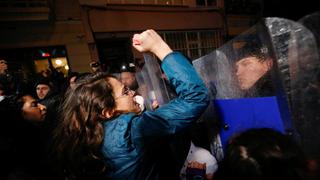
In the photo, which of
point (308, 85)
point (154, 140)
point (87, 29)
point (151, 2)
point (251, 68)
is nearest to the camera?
point (308, 85)

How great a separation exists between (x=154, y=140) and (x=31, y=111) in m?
1.93

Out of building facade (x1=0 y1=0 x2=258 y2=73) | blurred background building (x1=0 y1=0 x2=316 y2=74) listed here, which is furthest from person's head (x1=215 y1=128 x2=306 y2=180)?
building facade (x1=0 y1=0 x2=258 y2=73)

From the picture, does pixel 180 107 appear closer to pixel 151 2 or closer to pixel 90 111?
pixel 90 111

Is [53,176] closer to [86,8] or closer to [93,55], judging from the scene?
[93,55]

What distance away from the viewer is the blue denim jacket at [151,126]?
105 cm

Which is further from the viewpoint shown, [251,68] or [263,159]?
[251,68]

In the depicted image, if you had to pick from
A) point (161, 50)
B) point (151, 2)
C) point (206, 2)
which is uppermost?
point (206, 2)

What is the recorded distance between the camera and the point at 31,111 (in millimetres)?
2547

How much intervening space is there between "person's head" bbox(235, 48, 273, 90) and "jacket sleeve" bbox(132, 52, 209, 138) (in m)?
0.32

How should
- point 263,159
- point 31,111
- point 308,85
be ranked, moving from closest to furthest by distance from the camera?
point 263,159, point 308,85, point 31,111

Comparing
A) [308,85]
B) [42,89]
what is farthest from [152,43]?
[42,89]

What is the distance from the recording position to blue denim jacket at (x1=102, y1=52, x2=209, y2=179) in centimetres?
105

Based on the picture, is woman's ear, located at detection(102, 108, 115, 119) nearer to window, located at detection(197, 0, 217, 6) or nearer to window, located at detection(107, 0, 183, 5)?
window, located at detection(107, 0, 183, 5)

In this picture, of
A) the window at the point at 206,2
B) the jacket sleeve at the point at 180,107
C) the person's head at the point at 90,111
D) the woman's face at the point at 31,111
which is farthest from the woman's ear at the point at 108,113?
the window at the point at 206,2
